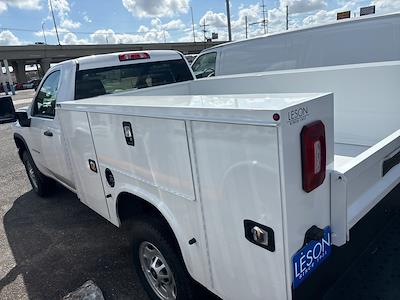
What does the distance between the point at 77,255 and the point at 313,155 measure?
9.75 feet

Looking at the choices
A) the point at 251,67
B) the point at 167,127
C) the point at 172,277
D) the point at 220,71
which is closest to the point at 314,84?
the point at 167,127

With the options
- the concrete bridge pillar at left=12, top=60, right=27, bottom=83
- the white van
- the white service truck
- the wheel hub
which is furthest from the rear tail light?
the concrete bridge pillar at left=12, top=60, right=27, bottom=83

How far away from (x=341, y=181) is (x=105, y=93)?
2837 millimetres

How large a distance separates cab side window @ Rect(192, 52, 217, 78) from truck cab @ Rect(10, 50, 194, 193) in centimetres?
462

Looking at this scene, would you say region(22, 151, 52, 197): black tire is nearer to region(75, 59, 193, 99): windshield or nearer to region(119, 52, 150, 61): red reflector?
region(75, 59, 193, 99): windshield

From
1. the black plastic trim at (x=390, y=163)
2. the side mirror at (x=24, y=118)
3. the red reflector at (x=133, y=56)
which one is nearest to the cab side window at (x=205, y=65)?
the red reflector at (x=133, y=56)

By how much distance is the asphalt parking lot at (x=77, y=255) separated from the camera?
1.73 meters

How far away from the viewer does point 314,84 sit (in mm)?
2957

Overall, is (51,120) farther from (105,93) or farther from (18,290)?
(18,290)

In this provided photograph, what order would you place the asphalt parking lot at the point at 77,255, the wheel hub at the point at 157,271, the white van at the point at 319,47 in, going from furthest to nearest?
the white van at the point at 319,47 < the wheel hub at the point at 157,271 < the asphalt parking lot at the point at 77,255

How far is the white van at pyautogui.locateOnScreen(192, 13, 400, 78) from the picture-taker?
543cm

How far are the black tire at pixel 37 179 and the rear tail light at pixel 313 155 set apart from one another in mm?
4514

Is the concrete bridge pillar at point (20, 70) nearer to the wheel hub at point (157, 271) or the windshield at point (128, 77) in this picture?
the windshield at point (128, 77)

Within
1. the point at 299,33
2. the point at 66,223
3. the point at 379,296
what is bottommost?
the point at 66,223
